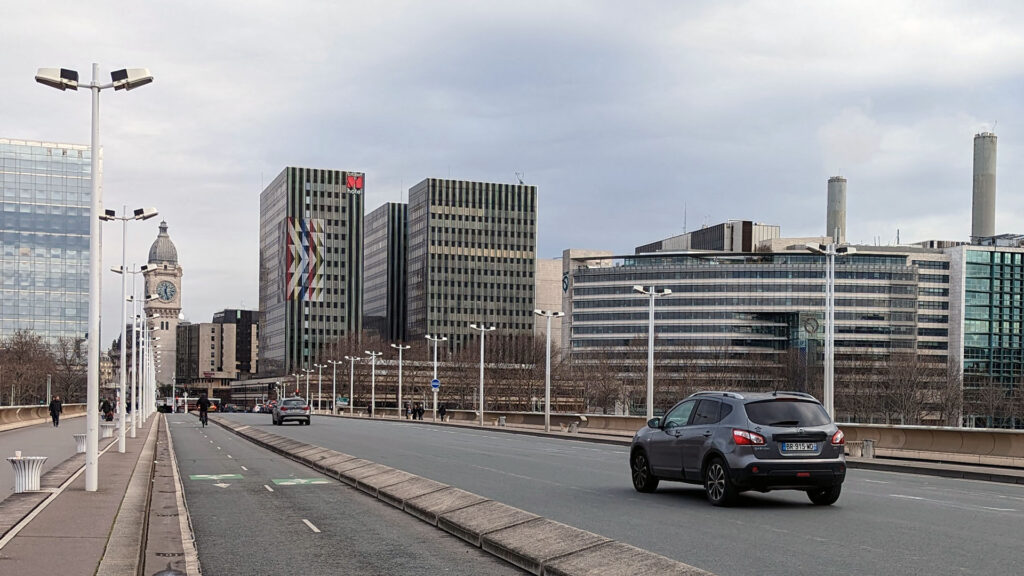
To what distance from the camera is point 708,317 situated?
190125 millimetres

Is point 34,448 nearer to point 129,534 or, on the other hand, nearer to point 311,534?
point 311,534

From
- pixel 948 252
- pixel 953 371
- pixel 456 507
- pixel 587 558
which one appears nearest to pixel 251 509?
pixel 456 507

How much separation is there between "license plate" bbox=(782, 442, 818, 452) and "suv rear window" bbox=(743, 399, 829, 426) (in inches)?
13.3

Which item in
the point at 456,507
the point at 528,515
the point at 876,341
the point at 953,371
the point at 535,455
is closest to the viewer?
the point at 528,515

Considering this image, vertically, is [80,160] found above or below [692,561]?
above

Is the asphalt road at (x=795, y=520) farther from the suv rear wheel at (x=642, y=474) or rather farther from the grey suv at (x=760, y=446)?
the grey suv at (x=760, y=446)

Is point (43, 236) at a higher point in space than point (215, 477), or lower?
higher

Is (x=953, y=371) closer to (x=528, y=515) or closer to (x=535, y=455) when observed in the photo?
(x=535, y=455)

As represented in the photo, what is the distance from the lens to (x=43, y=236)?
554 ft

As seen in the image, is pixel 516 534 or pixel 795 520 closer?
pixel 516 534

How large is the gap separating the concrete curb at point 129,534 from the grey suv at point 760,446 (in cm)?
888

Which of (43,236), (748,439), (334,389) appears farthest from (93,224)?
(43,236)

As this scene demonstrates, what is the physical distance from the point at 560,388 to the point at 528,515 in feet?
445

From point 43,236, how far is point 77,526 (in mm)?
168479
